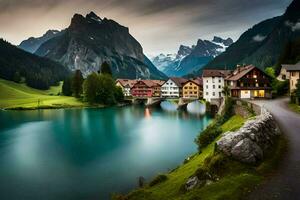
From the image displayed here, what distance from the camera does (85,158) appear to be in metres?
63.6

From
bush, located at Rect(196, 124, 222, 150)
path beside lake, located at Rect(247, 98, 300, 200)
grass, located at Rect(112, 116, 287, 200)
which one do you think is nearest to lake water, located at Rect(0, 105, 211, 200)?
→ bush, located at Rect(196, 124, 222, 150)

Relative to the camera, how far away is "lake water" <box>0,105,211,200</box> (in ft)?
147

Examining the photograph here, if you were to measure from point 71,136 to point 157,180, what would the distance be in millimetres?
59711

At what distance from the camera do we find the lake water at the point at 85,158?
4478 centimetres

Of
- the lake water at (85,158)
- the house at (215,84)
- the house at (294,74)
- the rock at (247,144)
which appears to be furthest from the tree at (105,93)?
the rock at (247,144)

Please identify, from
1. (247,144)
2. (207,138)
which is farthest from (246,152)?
(207,138)

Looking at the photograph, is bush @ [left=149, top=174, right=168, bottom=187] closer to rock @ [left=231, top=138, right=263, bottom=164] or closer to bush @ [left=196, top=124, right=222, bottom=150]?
rock @ [left=231, top=138, right=263, bottom=164]

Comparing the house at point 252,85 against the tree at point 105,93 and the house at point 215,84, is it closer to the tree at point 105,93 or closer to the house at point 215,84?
the house at point 215,84

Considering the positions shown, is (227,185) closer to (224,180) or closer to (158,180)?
(224,180)

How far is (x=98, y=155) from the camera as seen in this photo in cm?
6606

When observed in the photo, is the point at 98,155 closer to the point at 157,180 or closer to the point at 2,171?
the point at 2,171

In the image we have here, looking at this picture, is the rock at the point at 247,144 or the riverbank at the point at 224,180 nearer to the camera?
the riverbank at the point at 224,180

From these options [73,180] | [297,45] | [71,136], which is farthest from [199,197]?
[297,45]

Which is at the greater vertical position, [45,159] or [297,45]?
[297,45]
